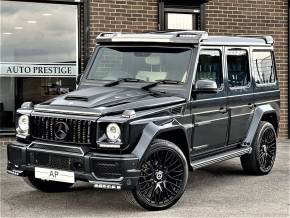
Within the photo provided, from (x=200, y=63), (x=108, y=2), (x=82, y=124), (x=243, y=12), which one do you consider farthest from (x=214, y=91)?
(x=243, y=12)

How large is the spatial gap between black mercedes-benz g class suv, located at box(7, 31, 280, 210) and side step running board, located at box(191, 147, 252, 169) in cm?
2

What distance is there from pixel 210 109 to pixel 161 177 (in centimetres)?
132

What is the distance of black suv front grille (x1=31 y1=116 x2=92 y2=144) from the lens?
5.59m

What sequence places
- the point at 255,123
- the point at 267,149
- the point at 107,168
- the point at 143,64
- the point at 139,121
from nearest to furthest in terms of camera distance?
the point at 107,168 < the point at 139,121 < the point at 143,64 < the point at 255,123 < the point at 267,149

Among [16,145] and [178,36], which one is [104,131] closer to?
[16,145]

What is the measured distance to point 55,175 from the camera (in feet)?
18.5

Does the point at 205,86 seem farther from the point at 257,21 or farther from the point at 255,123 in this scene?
the point at 257,21

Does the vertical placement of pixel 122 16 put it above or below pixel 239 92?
above

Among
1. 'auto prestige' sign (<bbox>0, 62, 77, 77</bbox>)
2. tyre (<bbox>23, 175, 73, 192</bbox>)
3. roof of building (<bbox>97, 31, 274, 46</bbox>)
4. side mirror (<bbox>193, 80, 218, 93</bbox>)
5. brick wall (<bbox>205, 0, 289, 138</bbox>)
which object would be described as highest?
brick wall (<bbox>205, 0, 289, 138</bbox>)

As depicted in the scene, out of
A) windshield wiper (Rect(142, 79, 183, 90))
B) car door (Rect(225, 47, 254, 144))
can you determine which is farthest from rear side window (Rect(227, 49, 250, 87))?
windshield wiper (Rect(142, 79, 183, 90))

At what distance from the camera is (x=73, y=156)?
553cm

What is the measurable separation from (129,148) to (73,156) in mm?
565

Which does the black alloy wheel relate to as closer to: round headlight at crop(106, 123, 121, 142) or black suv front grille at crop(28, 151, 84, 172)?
round headlight at crop(106, 123, 121, 142)

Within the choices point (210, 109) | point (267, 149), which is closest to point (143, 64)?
point (210, 109)
